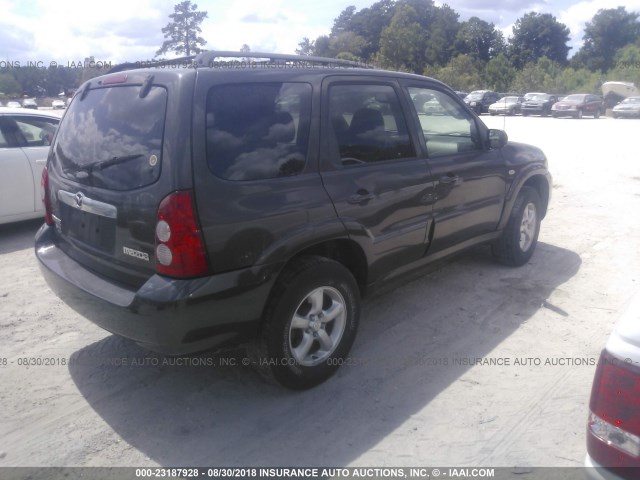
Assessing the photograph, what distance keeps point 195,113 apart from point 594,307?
361 cm

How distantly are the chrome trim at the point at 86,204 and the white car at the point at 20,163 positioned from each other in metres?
3.25

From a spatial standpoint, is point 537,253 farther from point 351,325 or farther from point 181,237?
point 181,237

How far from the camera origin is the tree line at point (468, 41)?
6462 cm

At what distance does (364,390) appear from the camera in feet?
11.0

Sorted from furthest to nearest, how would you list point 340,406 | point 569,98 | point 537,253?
1. point 569,98
2. point 537,253
3. point 340,406

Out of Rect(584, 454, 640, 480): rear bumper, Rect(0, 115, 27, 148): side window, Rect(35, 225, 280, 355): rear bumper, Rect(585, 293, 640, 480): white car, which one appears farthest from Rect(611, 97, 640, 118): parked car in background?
Rect(584, 454, 640, 480): rear bumper

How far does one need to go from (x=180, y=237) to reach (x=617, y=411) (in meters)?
1.98

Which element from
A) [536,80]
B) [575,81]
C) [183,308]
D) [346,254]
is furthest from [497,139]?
[575,81]

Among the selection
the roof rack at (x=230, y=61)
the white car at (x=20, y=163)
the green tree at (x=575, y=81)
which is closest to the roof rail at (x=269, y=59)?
the roof rack at (x=230, y=61)

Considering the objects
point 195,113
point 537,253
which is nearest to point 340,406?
point 195,113

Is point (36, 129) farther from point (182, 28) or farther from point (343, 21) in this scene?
point (343, 21)

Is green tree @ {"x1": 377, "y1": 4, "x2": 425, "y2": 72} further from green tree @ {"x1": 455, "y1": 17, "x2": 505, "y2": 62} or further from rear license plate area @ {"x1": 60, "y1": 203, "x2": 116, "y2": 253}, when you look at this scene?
rear license plate area @ {"x1": 60, "y1": 203, "x2": 116, "y2": 253}

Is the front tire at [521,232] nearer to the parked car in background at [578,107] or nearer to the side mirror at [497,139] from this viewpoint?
the side mirror at [497,139]

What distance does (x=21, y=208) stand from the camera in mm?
6289
